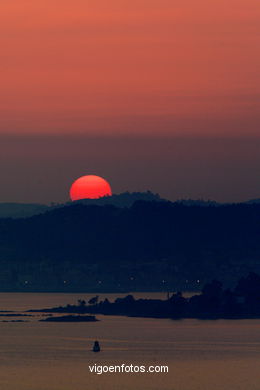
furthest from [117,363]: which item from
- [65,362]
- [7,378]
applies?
[7,378]

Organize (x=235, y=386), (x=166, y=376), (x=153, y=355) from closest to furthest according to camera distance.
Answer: (x=235, y=386), (x=166, y=376), (x=153, y=355)

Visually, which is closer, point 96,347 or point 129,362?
point 129,362

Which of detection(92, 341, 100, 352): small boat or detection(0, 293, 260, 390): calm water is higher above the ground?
detection(92, 341, 100, 352): small boat

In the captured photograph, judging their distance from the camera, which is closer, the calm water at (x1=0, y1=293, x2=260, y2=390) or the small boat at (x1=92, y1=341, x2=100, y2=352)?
the calm water at (x1=0, y1=293, x2=260, y2=390)

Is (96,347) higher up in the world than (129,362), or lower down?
higher up

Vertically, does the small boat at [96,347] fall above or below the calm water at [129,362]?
above

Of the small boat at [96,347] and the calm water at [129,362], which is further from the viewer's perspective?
the small boat at [96,347]

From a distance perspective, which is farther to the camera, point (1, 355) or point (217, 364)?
point (1, 355)

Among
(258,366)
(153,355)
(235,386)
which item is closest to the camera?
(235,386)

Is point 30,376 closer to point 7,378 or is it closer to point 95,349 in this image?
point 7,378

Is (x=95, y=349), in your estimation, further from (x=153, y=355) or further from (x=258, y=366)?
(x=258, y=366)
